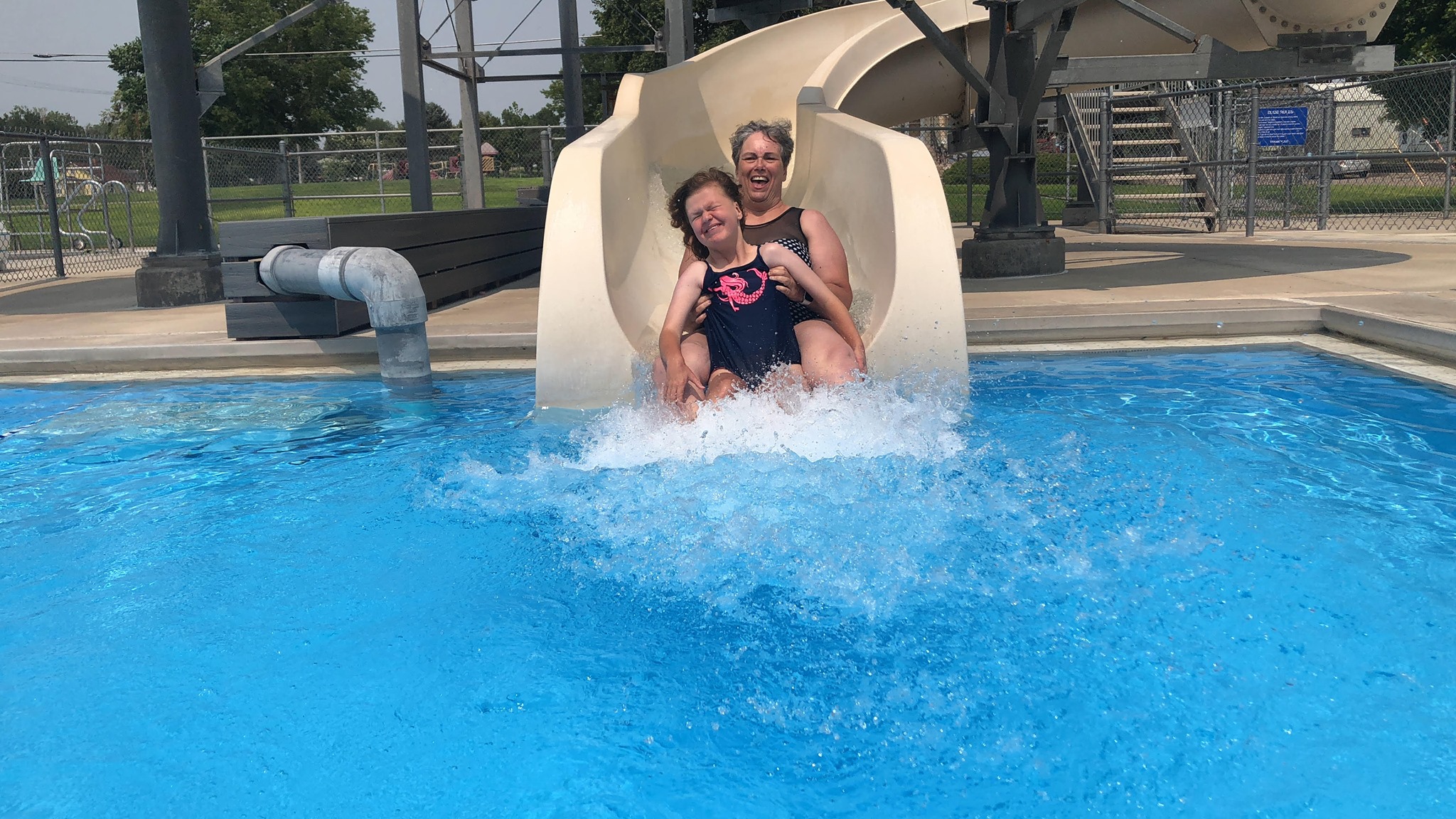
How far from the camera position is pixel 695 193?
4074 millimetres

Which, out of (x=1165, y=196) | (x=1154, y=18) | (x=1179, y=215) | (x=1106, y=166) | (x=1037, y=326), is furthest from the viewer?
(x=1165, y=196)

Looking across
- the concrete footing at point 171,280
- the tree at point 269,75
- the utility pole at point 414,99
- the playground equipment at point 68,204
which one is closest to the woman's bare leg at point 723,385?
the concrete footing at point 171,280

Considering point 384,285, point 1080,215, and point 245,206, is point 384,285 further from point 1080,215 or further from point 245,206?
point 245,206

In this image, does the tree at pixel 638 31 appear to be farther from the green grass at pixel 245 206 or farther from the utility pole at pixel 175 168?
the utility pole at pixel 175 168

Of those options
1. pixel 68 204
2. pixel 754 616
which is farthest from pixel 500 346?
pixel 68 204

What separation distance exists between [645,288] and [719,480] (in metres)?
1.85

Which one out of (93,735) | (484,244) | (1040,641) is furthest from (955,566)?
(484,244)

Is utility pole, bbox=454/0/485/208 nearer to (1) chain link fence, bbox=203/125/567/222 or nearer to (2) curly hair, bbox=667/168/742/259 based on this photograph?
(1) chain link fence, bbox=203/125/567/222

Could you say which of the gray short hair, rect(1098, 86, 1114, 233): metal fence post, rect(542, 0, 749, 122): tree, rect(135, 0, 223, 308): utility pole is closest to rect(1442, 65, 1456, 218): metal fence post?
rect(1098, 86, 1114, 233): metal fence post

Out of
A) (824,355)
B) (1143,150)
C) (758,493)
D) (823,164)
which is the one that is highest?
(1143,150)

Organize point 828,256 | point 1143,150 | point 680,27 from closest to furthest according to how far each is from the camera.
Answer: point 828,256 < point 680,27 < point 1143,150

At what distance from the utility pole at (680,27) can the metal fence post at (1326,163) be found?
7809 mm

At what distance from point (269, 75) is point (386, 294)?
188 ft

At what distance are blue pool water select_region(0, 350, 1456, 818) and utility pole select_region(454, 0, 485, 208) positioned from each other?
1010cm
